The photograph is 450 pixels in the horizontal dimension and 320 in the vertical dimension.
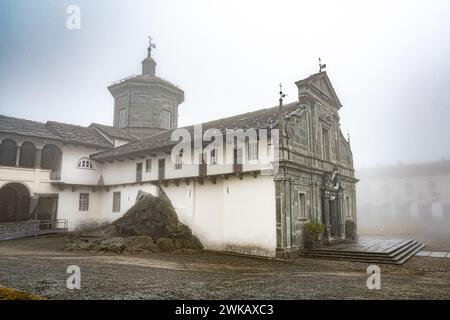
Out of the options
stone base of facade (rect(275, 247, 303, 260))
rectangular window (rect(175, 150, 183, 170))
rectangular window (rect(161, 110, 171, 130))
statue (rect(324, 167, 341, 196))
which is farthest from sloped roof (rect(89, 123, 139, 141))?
stone base of facade (rect(275, 247, 303, 260))

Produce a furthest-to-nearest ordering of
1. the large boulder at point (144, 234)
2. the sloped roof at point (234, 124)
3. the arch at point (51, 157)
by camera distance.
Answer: the arch at point (51, 157)
the sloped roof at point (234, 124)
the large boulder at point (144, 234)

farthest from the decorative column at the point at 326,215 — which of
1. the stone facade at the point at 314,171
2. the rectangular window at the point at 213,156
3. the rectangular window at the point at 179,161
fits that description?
the rectangular window at the point at 179,161

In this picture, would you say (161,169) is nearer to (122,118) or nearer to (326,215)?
(326,215)

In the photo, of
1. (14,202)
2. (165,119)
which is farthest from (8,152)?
(165,119)

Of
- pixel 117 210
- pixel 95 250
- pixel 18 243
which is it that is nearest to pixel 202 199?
pixel 95 250

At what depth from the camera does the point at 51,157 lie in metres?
24.4

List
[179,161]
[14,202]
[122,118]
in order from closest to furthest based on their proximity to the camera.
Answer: [179,161] → [14,202] → [122,118]

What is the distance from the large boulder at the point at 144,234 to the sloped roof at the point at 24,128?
8.18 metres

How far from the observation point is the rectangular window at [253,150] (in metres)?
17.1

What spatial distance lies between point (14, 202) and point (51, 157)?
12.9ft

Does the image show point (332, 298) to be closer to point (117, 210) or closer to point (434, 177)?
point (117, 210)

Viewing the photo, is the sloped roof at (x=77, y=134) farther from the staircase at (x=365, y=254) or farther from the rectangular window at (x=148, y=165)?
the staircase at (x=365, y=254)

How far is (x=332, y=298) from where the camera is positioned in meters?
7.70
